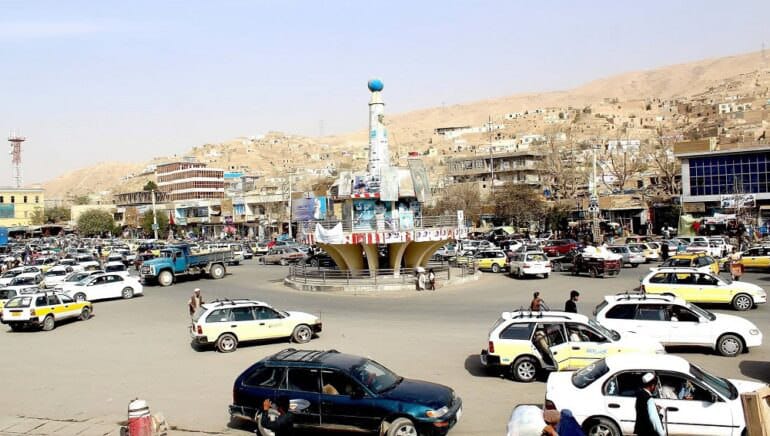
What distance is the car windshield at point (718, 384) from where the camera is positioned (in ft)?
29.4

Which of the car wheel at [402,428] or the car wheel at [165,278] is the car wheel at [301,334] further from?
the car wheel at [165,278]

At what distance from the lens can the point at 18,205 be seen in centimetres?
12362

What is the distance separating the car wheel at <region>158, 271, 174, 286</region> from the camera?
35500mm

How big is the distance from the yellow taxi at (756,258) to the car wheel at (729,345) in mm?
18547

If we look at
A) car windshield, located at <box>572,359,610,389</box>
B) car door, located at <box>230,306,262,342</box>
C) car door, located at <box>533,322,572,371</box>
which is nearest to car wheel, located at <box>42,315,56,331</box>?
car door, located at <box>230,306,262,342</box>

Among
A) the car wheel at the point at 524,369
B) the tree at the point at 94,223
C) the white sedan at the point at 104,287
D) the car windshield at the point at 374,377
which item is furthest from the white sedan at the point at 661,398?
the tree at the point at 94,223

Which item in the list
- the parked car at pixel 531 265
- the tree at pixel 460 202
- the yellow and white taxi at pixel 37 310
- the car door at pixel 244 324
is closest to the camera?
the car door at pixel 244 324

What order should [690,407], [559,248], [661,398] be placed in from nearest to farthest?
[690,407]
[661,398]
[559,248]

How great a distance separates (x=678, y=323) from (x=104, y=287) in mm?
24797

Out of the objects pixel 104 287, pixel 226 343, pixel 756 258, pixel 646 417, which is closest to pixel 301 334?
pixel 226 343

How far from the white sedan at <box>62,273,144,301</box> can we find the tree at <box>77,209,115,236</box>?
92.2 m

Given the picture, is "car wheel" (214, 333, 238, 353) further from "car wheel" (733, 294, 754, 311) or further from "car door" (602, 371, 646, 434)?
"car wheel" (733, 294, 754, 311)

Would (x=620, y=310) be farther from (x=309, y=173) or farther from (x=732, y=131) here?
(x=309, y=173)

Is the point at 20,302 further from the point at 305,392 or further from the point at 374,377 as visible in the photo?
the point at 374,377
